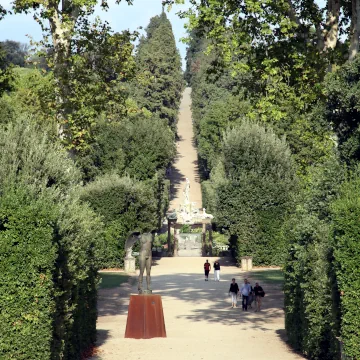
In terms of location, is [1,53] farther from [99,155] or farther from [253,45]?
[99,155]

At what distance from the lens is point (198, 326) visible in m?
29.8

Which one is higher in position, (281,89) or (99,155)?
(99,155)

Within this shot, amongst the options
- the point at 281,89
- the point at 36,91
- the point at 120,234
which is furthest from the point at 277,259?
the point at 281,89

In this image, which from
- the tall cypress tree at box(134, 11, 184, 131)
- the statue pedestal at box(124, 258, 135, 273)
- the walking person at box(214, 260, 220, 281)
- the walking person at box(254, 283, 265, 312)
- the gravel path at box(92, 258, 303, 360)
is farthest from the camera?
the tall cypress tree at box(134, 11, 184, 131)

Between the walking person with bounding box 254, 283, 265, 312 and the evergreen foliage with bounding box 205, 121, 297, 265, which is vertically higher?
the evergreen foliage with bounding box 205, 121, 297, 265

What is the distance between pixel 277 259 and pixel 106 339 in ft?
101

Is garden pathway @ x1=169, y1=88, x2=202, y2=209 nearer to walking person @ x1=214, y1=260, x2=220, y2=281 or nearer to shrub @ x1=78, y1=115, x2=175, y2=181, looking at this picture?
shrub @ x1=78, y1=115, x2=175, y2=181

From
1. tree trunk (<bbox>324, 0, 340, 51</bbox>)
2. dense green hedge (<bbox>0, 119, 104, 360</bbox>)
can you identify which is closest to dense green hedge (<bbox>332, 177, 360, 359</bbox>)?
dense green hedge (<bbox>0, 119, 104, 360</bbox>)

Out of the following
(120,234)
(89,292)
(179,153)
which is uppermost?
(179,153)

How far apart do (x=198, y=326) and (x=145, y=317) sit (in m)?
4.59

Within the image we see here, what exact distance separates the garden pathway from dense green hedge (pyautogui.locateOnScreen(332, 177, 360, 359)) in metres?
80.3

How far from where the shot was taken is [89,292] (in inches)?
957

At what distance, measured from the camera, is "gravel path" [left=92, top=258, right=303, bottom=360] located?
911 inches

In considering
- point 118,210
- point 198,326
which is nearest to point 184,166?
→ point 118,210
